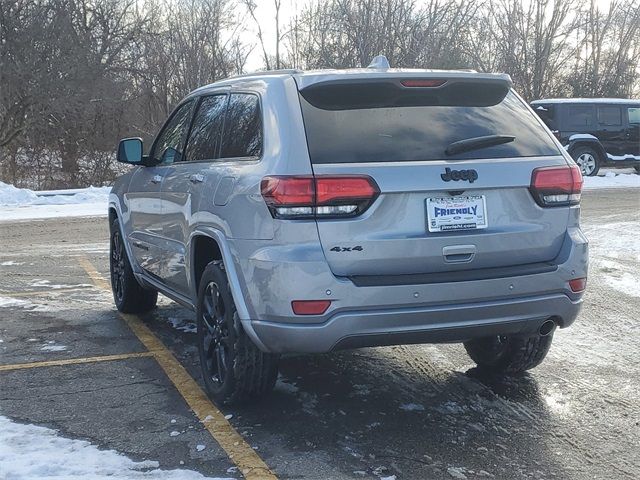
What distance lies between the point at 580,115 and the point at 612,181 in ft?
6.49

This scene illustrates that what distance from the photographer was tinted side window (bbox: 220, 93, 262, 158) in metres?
4.05

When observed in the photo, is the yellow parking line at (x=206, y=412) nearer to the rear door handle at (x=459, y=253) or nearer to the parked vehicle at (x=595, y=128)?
the rear door handle at (x=459, y=253)

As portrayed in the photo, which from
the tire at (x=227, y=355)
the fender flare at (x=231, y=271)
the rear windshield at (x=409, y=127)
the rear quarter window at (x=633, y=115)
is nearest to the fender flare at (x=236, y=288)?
the fender flare at (x=231, y=271)

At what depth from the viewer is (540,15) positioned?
30984 mm

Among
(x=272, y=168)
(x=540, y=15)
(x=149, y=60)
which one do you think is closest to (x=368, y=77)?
(x=272, y=168)

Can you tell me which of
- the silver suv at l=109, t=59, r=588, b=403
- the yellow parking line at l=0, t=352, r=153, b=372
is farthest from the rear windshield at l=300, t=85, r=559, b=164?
the yellow parking line at l=0, t=352, r=153, b=372

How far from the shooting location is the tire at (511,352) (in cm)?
455

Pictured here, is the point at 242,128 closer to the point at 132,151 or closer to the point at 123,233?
the point at 132,151

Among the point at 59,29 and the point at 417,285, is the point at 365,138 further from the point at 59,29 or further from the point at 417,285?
the point at 59,29

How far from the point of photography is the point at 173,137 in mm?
5523

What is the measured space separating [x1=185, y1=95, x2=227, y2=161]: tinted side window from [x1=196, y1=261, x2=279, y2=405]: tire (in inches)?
32.5

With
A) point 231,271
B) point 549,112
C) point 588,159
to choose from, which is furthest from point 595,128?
point 231,271

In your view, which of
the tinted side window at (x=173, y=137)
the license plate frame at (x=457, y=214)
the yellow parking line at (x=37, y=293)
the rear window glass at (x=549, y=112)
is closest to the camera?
the license plate frame at (x=457, y=214)

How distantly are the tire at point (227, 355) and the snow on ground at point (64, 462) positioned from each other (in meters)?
0.68
